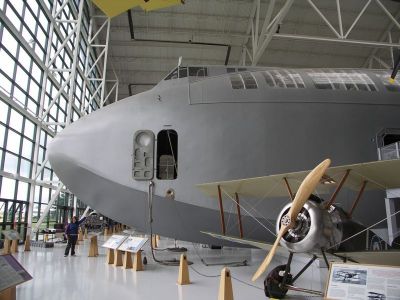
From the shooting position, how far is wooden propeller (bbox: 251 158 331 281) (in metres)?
5.41

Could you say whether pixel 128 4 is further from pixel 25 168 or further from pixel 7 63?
pixel 25 168

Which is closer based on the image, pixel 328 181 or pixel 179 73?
pixel 328 181

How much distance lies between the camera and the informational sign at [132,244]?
9.95 meters

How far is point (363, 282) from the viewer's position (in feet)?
15.5

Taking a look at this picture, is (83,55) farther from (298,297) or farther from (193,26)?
(298,297)

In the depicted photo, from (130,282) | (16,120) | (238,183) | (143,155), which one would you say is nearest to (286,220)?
(238,183)

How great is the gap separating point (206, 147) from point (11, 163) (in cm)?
1144

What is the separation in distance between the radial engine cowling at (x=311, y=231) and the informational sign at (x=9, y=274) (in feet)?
13.8

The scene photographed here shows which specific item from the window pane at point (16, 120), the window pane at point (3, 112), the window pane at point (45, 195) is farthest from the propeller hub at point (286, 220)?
the window pane at point (45, 195)

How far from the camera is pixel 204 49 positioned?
104 ft

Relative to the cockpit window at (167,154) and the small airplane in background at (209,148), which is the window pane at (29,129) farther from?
the cockpit window at (167,154)

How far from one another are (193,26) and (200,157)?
71.8 ft

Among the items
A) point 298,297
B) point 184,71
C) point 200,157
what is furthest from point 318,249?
point 184,71

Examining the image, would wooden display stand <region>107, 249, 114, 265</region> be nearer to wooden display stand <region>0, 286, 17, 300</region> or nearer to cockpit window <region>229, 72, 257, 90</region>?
wooden display stand <region>0, 286, 17, 300</region>
